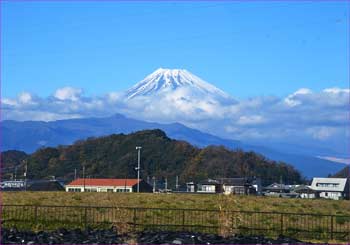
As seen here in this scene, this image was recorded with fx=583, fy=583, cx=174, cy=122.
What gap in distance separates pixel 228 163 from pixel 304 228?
83228 mm

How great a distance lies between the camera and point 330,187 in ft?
292

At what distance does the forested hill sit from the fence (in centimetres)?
7505

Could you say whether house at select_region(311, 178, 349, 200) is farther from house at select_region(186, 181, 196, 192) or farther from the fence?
the fence

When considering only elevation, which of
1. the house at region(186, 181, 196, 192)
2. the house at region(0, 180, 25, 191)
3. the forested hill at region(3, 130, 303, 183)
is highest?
the forested hill at region(3, 130, 303, 183)

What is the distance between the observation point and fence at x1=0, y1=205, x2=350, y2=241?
19.1 metres

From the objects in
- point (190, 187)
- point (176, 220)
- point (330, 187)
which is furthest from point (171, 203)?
point (330, 187)

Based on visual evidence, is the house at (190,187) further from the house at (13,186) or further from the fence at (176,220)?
the fence at (176,220)

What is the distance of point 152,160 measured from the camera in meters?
106

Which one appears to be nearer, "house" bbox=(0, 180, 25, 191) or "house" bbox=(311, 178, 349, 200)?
"house" bbox=(0, 180, 25, 191)

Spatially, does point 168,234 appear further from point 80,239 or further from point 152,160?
point 152,160

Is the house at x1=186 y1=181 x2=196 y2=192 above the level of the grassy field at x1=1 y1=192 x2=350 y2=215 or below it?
below

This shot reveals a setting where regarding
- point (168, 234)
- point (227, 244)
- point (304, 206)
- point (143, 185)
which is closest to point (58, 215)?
point (168, 234)

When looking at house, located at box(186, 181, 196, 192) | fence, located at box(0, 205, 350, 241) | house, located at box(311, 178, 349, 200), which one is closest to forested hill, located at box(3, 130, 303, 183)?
house, located at box(186, 181, 196, 192)

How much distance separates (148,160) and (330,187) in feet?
108
